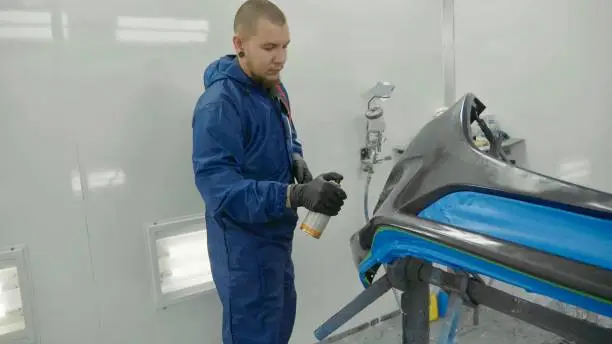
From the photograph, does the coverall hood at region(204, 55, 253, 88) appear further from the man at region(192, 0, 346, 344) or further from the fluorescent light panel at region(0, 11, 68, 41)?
the fluorescent light panel at region(0, 11, 68, 41)

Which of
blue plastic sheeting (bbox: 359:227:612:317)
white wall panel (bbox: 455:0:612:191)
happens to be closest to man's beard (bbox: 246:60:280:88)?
blue plastic sheeting (bbox: 359:227:612:317)

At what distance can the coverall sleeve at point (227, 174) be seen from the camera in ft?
4.33

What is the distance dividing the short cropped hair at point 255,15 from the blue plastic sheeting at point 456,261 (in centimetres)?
80

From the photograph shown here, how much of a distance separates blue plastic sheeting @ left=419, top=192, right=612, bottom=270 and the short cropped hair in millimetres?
843

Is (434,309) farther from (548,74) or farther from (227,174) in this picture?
(227,174)

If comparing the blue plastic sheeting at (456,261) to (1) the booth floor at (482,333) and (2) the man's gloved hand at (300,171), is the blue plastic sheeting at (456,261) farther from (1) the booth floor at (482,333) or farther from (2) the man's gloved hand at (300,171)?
(1) the booth floor at (482,333)

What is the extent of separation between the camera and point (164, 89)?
1691mm

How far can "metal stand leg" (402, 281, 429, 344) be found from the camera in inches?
37.5

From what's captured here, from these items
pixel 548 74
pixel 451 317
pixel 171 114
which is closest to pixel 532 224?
pixel 451 317

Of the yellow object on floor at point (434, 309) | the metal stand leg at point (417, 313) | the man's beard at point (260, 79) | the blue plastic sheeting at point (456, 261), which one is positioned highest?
the man's beard at point (260, 79)

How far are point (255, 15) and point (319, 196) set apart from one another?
578mm

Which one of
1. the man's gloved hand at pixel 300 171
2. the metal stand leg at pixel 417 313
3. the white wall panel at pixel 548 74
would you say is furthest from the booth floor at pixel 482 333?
the metal stand leg at pixel 417 313

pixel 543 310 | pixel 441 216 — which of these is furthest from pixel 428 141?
pixel 543 310

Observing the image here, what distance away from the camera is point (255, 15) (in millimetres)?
1428
